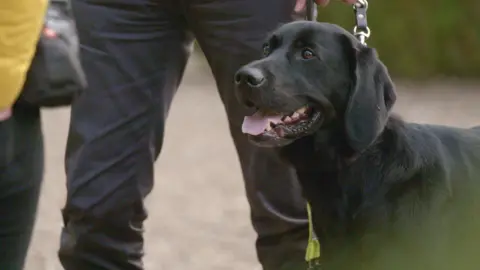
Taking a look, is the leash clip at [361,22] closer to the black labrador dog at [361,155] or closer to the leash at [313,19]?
the leash at [313,19]

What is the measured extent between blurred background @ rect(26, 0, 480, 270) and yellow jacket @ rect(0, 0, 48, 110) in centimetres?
213

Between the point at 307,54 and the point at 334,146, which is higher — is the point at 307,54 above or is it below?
above

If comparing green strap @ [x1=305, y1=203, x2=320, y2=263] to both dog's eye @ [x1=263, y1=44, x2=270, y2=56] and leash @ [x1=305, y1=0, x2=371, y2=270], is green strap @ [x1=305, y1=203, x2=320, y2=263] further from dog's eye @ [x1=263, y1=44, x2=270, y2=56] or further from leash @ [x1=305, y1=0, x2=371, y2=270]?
dog's eye @ [x1=263, y1=44, x2=270, y2=56]

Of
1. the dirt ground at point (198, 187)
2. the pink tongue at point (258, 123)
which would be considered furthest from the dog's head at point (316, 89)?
the dirt ground at point (198, 187)

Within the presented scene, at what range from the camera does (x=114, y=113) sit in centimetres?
316

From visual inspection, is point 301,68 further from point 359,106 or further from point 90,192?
point 90,192

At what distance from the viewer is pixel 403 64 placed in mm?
10203

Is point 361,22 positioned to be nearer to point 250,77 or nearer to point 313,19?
point 313,19

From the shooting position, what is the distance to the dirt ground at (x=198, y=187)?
4.73m

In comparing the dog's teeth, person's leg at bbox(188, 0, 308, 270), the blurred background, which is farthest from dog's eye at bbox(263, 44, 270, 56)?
the blurred background

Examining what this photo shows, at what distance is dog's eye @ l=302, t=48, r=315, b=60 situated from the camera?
9.46ft

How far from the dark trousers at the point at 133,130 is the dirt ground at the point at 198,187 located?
1319 millimetres

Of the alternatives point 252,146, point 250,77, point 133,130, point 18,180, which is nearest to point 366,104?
point 250,77

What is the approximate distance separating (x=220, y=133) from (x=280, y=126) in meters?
5.30
